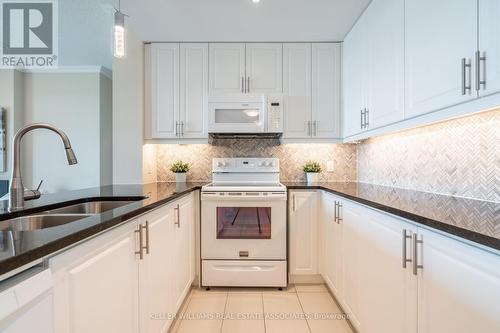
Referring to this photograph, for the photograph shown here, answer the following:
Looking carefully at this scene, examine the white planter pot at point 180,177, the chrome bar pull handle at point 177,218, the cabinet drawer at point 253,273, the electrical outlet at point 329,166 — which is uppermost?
the electrical outlet at point 329,166

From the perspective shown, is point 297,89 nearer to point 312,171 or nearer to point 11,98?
point 312,171

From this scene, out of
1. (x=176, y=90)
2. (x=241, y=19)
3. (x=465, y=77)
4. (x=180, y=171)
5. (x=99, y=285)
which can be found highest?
(x=241, y=19)

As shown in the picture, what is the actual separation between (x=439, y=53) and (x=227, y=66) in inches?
74.4

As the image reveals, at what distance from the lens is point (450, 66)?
120 centimetres

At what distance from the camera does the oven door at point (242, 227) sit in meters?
2.35

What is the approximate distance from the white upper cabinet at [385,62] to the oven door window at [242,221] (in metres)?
1.15

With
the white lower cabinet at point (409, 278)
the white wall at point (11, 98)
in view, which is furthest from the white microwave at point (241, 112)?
the white wall at point (11, 98)

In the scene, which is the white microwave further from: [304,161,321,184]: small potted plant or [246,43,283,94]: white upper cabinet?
[304,161,321,184]: small potted plant

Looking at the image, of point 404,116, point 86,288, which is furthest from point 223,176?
point 86,288

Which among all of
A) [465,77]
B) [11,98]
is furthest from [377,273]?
[11,98]

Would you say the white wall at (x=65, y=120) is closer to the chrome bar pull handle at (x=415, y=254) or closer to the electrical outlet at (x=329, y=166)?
the electrical outlet at (x=329, y=166)

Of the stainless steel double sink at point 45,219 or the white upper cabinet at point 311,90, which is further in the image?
the white upper cabinet at point 311,90

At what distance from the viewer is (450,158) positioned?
61.7 inches

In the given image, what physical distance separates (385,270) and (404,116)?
88cm
